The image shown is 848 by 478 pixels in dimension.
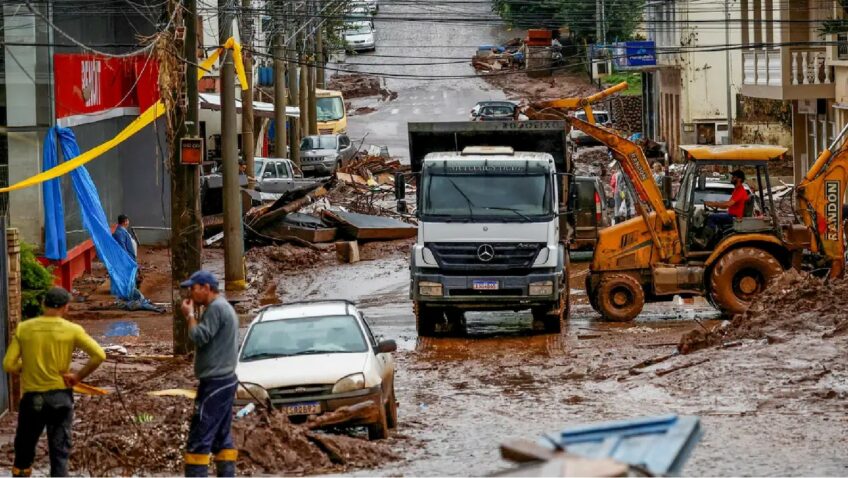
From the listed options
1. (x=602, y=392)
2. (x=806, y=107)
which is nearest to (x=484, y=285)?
(x=602, y=392)

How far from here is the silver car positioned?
181 ft

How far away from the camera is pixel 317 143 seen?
186ft

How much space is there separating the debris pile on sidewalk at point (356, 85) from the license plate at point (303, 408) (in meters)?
69.8

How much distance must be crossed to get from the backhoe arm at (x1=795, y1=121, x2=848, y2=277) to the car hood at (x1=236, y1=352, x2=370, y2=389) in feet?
36.5

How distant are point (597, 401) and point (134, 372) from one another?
20.5 ft

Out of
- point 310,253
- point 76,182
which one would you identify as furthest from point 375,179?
point 76,182

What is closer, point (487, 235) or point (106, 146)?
point (487, 235)

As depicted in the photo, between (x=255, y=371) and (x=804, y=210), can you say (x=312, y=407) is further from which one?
(x=804, y=210)

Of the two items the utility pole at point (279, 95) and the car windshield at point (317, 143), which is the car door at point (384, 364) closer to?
the utility pole at point (279, 95)

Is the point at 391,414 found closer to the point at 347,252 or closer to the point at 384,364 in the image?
the point at 384,364

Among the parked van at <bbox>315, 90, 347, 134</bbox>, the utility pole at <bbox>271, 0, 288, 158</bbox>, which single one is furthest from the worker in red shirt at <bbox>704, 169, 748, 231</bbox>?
the parked van at <bbox>315, 90, 347, 134</bbox>

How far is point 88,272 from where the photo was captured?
30.0 metres

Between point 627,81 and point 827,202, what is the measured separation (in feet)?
191

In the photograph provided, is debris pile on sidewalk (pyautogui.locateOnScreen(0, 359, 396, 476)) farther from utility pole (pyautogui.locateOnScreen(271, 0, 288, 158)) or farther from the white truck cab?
utility pole (pyautogui.locateOnScreen(271, 0, 288, 158))
